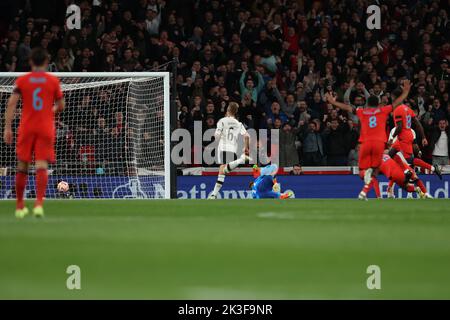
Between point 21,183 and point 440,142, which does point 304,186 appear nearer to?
point 440,142

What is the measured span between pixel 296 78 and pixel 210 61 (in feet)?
6.80

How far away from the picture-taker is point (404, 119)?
1858cm

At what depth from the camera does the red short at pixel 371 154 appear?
16109mm

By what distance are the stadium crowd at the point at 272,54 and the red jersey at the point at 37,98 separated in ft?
30.4

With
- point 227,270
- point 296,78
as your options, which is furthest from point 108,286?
point 296,78

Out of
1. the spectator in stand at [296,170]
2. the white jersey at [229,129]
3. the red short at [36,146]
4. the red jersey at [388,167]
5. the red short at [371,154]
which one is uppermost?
the white jersey at [229,129]

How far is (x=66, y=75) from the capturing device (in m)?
17.8

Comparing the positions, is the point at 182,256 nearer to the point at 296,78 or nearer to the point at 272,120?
the point at 272,120

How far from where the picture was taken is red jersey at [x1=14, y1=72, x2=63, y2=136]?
34.6 ft

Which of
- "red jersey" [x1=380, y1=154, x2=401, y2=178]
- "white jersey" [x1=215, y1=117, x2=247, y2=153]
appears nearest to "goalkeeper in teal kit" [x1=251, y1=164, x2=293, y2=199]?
"white jersey" [x1=215, y1=117, x2=247, y2=153]

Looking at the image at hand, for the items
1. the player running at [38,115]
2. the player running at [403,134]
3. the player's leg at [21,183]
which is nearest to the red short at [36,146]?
the player running at [38,115]

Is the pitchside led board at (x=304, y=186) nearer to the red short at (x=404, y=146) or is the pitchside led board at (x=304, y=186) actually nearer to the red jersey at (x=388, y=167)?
the red short at (x=404, y=146)

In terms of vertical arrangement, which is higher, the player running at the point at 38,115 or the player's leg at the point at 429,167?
the player running at the point at 38,115

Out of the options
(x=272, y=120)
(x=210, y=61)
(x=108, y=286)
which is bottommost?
(x=108, y=286)
